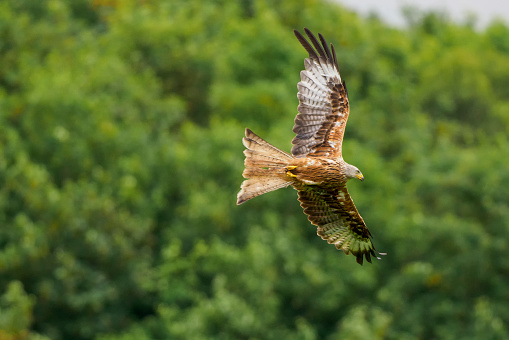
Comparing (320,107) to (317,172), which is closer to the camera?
(317,172)

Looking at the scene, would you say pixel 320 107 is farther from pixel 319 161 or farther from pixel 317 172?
pixel 317 172

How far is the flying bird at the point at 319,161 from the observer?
9.80 meters

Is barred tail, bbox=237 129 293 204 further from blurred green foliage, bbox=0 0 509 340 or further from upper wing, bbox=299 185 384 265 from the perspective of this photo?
blurred green foliage, bbox=0 0 509 340

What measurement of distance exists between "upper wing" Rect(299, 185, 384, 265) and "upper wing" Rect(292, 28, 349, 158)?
1.52ft

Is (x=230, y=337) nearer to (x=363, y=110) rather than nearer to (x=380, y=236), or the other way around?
(x=380, y=236)

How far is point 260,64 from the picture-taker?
49031 mm

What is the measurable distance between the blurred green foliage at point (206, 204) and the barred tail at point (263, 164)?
19.3m

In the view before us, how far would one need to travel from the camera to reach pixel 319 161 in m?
9.97

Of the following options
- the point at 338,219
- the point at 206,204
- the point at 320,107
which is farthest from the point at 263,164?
the point at 206,204

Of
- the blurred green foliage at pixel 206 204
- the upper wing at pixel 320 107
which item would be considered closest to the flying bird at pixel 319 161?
the upper wing at pixel 320 107

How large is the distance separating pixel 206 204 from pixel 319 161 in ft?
81.0

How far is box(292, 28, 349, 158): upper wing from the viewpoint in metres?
10.2

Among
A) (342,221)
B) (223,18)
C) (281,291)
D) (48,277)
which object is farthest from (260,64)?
(342,221)

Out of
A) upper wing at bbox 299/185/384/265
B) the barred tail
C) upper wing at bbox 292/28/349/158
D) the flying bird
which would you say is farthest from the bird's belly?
upper wing at bbox 299/185/384/265
